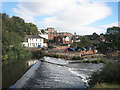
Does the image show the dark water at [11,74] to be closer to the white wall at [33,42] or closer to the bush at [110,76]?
the bush at [110,76]

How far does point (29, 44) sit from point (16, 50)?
24851mm

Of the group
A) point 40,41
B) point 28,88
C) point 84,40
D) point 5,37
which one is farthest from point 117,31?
point 28,88

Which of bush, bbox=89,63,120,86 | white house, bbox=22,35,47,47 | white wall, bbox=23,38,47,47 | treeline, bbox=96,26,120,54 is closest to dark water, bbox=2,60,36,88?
bush, bbox=89,63,120,86

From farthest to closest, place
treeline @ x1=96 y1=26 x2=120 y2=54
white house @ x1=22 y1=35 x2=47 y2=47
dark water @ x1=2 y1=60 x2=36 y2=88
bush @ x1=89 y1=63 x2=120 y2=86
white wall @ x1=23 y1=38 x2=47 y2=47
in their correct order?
white wall @ x1=23 y1=38 x2=47 y2=47 < white house @ x1=22 y1=35 x2=47 y2=47 < treeline @ x1=96 y1=26 x2=120 y2=54 < dark water @ x1=2 y1=60 x2=36 y2=88 < bush @ x1=89 y1=63 x2=120 y2=86

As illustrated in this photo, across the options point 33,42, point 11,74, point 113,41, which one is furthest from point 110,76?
point 33,42

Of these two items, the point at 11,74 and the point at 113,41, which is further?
the point at 113,41

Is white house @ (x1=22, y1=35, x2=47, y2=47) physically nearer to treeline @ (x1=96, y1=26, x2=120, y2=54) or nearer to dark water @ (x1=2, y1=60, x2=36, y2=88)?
treeline @ (x1=96, y1=26, x2=120, y2=54)

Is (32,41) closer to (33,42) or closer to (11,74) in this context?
(33,42)

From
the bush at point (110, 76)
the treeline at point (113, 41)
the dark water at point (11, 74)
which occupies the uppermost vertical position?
the treeline at point (113, 41)

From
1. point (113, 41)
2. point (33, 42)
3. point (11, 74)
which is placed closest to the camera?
point (11, 74)

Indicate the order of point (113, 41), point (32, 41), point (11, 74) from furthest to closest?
point (32, 41), point (113, 41), point (11, 74)

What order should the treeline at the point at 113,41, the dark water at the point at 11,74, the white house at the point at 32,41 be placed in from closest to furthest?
the dark water at the point at 11,74, the treeline at the point at 113,41, the white house at the point at 32,41

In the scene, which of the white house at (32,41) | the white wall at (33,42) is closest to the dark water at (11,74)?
the white house at (32,41)

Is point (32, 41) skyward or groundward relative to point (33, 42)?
skyward
